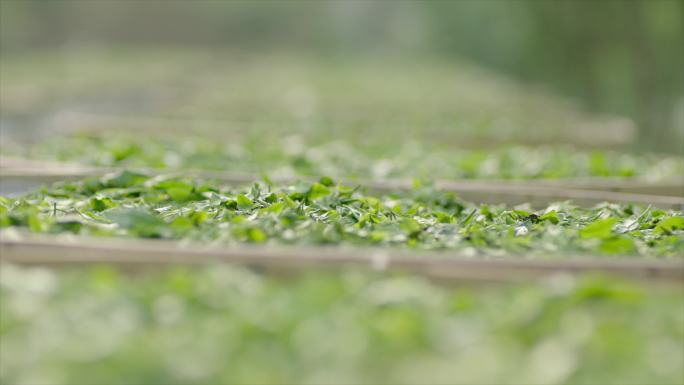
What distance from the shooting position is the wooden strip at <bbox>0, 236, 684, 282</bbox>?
2.70 metres

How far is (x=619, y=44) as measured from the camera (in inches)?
694

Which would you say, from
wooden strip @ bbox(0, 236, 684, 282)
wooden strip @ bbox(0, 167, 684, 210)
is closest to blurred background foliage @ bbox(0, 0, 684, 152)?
wooden strip @ bbox(0, 167, 684, 210)

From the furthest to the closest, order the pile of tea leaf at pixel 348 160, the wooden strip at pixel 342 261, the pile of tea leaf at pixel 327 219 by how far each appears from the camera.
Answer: the pile of tea leaf at pixel 348 160
the pile of tea leaf at pixel 327 219
the wooden strip at pixel 342 261

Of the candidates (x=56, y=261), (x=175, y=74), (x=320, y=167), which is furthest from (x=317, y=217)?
(x=175, y=74)

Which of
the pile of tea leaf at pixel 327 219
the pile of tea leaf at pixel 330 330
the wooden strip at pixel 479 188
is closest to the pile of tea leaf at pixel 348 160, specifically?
the wooden strip at pixel 479 188

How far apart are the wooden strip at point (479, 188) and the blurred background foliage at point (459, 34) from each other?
25.5 feet

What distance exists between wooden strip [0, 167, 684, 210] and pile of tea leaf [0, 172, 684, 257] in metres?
0.32

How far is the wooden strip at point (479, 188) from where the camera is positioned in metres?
4.57

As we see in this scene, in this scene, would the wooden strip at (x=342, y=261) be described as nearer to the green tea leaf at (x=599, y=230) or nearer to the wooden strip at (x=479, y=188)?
the green tea leaf at (x=599, y=230)

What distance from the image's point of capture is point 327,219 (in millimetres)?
3490

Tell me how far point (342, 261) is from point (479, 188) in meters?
2.21

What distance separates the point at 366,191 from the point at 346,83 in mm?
15281

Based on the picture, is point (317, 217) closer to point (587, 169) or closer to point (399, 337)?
point (399, 337)

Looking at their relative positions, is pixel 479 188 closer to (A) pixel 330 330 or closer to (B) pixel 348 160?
(B) pixel 348 160
